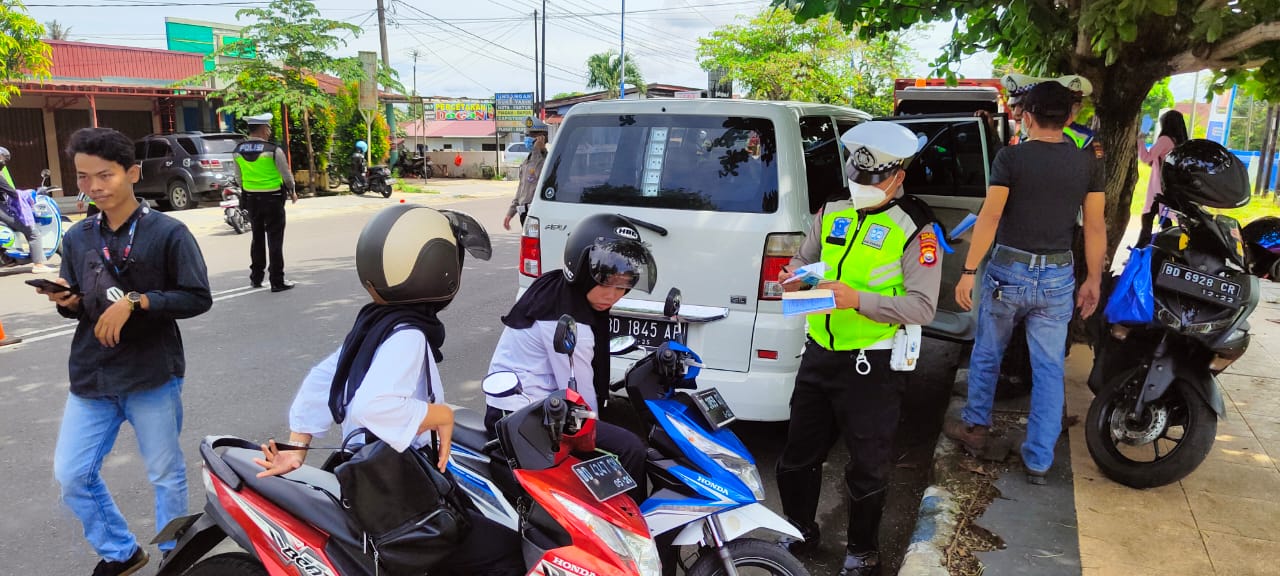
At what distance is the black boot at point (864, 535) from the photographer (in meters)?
3.20

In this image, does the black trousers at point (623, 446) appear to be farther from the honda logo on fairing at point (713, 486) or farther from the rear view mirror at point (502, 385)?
the rear view mirror at point (502, 385)

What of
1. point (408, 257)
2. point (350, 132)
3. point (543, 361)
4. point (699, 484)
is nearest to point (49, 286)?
point (408, 257)

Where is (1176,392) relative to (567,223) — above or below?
below

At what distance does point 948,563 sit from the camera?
10.2ft

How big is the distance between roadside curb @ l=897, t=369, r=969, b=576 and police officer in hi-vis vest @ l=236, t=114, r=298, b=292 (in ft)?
22.4

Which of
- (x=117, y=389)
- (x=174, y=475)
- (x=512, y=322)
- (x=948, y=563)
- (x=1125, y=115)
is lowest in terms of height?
(x=948, y=563)

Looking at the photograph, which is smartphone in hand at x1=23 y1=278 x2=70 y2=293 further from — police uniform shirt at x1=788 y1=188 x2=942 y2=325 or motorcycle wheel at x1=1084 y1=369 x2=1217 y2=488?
motorcycle wheel at x1=1084 y1=369 x2=1217 y2=488

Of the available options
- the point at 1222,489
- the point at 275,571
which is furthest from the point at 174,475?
the point at 1222,489

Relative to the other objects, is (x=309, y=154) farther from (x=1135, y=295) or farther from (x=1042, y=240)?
(x=1135, y=295)

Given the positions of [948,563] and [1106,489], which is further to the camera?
[1106,489]

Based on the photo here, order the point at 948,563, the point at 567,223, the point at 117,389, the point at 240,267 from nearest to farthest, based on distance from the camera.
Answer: the point at 117,389 < the point at 948,563 < the point at 567,223 < the point at 240,267

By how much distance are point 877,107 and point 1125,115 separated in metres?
24.3

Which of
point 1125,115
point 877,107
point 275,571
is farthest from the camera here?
point 877,107

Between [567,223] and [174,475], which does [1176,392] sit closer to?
[567,223]
